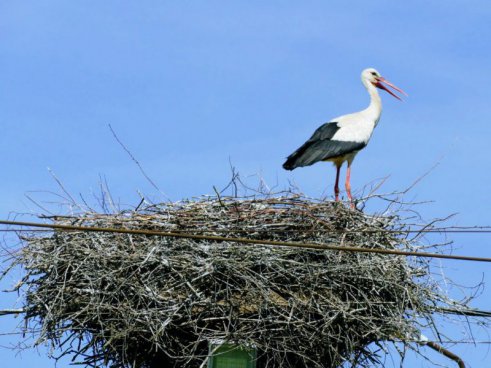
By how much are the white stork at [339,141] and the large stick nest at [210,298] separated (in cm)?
232

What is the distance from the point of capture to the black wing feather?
1178cm

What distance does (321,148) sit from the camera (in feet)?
39.5

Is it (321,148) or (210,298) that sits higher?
(321,148)

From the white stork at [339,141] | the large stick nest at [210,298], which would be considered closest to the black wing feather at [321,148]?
the white stork at [339,141]

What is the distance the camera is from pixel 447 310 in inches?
368

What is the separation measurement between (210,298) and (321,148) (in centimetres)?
332

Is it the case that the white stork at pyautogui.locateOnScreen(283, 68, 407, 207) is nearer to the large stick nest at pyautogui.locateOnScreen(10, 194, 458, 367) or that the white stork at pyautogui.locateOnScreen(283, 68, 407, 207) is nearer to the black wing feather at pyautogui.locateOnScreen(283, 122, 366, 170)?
the black wing feather at pyautogui.locateOnScreen(283, 122, 366, 170)

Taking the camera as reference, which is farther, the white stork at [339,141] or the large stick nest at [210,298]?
the white stork at [339,141]

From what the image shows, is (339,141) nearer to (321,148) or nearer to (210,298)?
(321,148)

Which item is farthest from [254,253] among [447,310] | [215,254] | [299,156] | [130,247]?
[299,156]

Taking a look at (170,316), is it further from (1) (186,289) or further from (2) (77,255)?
(2) (77,255)

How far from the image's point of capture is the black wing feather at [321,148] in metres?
11.8

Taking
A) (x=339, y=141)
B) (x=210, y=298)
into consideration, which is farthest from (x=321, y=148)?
(x=210, y=298)

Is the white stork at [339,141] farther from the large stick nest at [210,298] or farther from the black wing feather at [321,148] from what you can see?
the large stick nest at [210,298]
